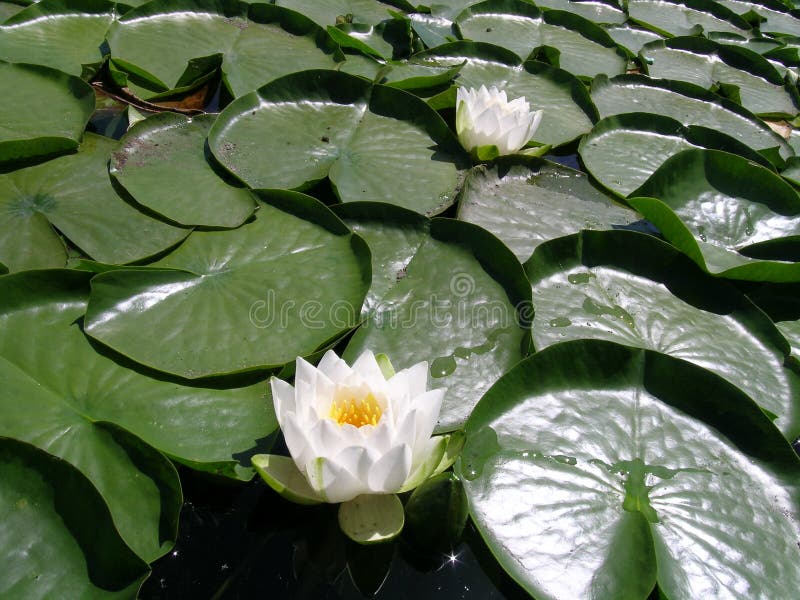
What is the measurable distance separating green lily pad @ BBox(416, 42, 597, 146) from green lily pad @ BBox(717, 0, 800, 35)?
2.34 m

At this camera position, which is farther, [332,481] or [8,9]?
[8,9]

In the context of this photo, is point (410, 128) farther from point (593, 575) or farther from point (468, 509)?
point (593, 575)

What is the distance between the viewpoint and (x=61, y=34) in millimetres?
2695

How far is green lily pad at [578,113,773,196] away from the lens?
2.41 metres

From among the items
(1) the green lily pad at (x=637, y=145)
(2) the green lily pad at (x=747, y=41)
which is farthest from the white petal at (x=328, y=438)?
(2) the green lily pad at (x=747, y=41)

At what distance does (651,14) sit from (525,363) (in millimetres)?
3653

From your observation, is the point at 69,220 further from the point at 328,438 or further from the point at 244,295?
the point at 328,438

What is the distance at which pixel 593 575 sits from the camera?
4.07 feet

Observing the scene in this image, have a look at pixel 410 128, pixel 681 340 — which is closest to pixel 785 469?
pixel 681 340

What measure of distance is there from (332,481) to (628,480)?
2.29 ft

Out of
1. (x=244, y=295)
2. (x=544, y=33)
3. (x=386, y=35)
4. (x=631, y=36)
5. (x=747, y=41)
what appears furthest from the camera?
(x=747, y=41)

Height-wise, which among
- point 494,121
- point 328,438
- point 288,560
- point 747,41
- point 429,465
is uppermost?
point 747,41

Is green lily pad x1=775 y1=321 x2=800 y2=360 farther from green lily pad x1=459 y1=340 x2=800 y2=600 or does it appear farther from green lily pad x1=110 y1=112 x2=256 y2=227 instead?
green lily pad x1=110 y1=112 x2=256 y2=227

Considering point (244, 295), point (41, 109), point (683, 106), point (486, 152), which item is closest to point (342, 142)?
point (486, 152)
